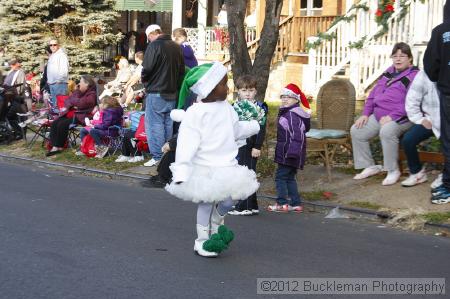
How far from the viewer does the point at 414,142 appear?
946 centimetres

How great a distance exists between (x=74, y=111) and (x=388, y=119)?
22.0 feet

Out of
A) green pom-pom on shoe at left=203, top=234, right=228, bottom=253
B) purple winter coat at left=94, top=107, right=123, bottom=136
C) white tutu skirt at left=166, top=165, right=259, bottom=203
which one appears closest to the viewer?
white tutu skirt at left=166, top=165, right=259, bottom=203

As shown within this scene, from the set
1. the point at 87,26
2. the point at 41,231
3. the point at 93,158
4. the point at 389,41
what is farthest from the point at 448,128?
the point at 87,26

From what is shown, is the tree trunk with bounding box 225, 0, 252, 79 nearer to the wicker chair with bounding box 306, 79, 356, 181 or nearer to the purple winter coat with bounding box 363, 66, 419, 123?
the wicker chair with bounding box 306, 79, 356, 181

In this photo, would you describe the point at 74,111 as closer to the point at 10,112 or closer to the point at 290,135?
the point at 10,112

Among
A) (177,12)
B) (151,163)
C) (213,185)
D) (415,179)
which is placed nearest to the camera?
(213,185)

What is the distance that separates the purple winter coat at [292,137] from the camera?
906 centimetres

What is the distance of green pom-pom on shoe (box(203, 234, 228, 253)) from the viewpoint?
6566mm

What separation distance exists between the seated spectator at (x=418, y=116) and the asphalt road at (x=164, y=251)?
138 cm

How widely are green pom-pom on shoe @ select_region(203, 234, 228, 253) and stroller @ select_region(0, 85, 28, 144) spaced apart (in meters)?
10.6

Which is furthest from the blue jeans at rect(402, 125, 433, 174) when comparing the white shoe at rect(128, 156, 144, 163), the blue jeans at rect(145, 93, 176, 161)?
the white shoe at rect(128, 156, 144, 163)

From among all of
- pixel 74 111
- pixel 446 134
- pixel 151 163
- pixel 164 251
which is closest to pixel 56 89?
pixel 74 111

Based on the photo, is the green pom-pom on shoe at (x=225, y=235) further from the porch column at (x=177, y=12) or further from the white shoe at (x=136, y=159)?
the porch column at (x=177, y=12)

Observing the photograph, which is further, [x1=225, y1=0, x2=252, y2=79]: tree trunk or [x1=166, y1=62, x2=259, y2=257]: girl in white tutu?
[x1=225, y1=0, x2=252, y2=79]: tree trunk
